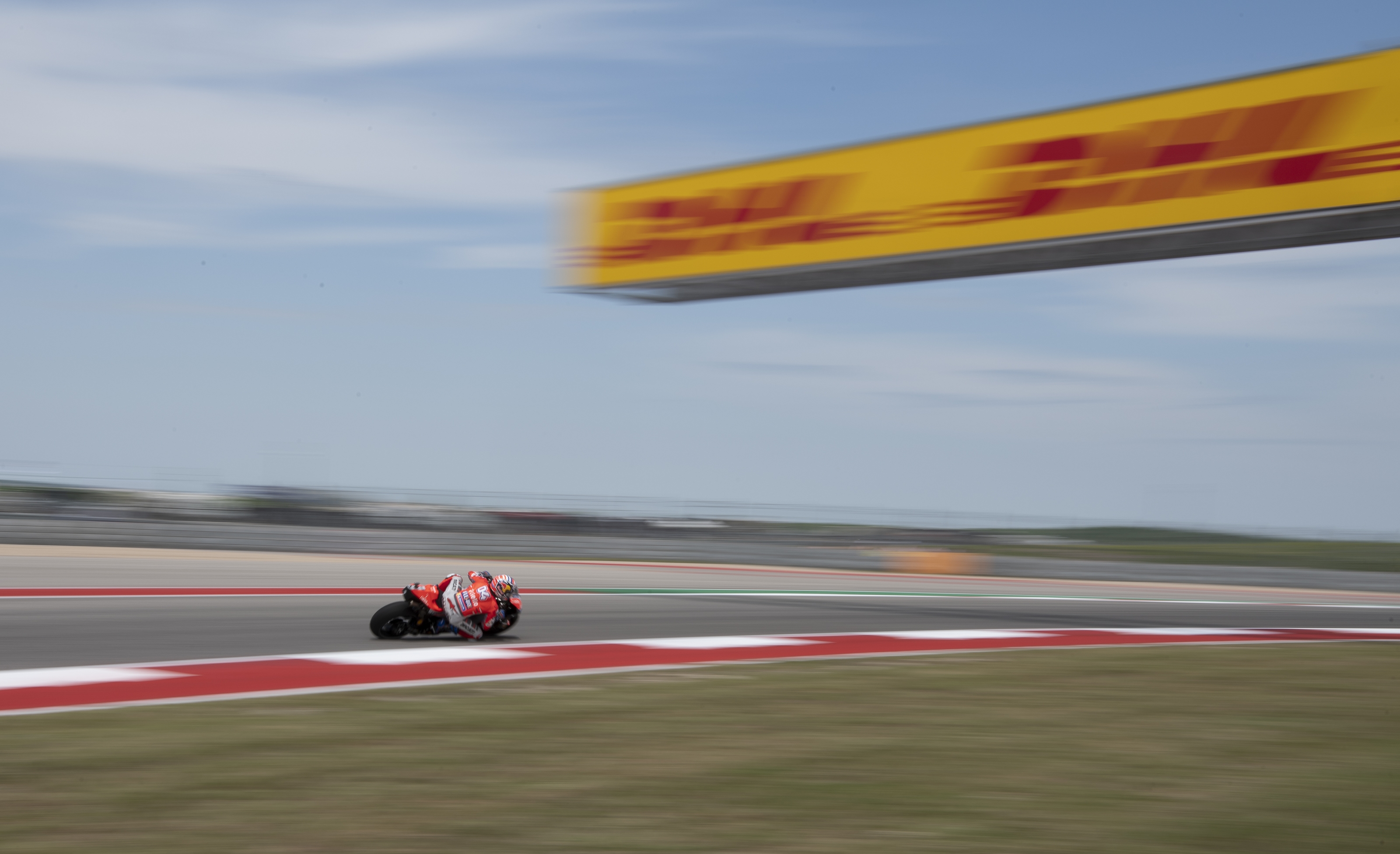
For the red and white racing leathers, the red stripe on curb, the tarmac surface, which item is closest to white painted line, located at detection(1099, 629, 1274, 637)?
the red stripe on curb

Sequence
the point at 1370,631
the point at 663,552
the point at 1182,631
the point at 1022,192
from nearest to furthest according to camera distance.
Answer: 1. the point at 1182,631
2. the point at 1370,631
3. the point at 1022,192
4. the point at 663,552

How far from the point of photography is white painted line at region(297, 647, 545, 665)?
6621mm

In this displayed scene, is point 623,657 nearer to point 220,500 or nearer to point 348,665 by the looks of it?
point 348,665

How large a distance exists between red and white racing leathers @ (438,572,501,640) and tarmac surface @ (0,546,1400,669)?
0.17 meters

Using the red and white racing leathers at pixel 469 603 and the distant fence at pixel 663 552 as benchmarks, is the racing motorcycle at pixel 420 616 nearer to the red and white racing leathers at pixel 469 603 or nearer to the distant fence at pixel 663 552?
the red and white racing leathers at pixel 469 603

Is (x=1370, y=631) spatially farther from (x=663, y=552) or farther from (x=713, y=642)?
(x=663, y=552)

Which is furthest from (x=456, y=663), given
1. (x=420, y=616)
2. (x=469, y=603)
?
(x=420, y=616)

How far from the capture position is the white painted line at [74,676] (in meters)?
5.68

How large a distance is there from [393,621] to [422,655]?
36.4 inches

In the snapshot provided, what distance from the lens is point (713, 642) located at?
8.08 m

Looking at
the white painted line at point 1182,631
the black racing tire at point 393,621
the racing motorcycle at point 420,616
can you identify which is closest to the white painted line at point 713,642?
the racing motorcycle at point 420,616

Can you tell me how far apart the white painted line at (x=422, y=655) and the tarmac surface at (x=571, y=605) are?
1.05 feet

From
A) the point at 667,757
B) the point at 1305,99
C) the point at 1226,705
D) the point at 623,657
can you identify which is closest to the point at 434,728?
the point at 667,757

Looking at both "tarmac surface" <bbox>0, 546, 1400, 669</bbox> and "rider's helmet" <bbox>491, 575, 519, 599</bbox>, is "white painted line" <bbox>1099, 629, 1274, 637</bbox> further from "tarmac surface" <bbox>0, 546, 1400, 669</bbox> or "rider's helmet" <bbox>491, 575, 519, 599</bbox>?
"rider's helmet" <bbox>491, 575, 519, 599</bbox>
